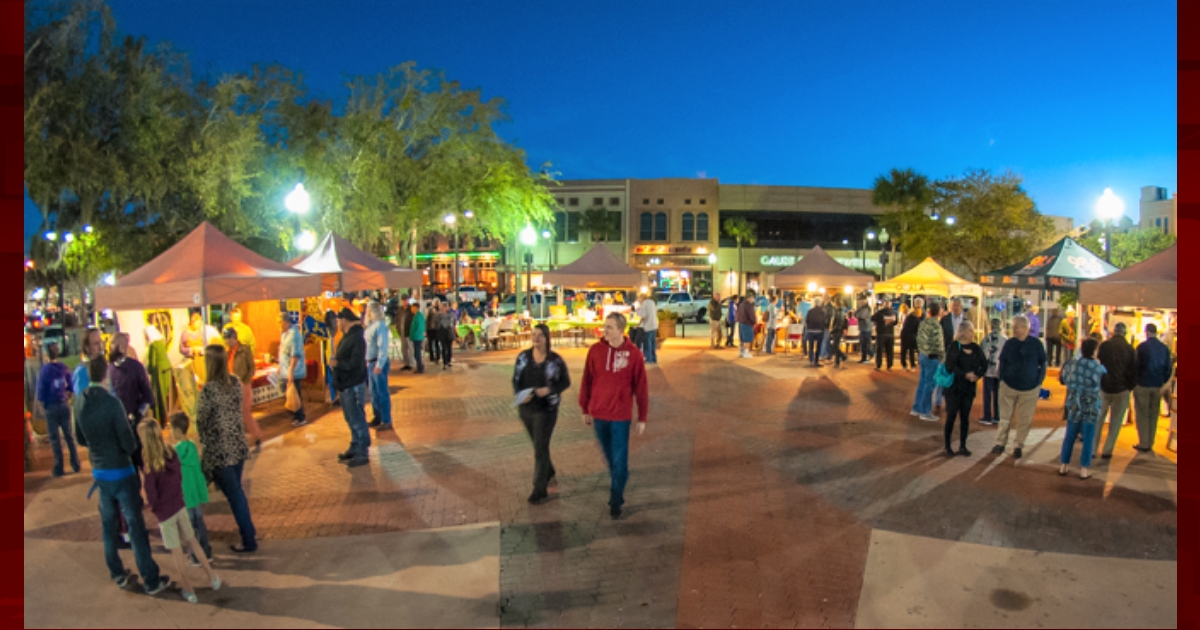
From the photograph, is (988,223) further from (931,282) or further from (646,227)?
(646,227)

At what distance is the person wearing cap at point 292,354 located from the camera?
10.1 meters

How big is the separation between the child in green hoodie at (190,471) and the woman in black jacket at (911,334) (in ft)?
44.3

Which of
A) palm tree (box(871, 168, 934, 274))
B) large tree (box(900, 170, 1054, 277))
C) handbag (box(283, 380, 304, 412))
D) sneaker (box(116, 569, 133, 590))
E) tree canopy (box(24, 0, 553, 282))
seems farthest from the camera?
palm tree (box(871, 168, 934, 274))

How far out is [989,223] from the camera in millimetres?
29844

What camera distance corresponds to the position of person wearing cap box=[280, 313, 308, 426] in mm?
10055

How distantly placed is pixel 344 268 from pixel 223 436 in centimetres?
921

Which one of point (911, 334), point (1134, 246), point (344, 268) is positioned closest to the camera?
point (344, 268)

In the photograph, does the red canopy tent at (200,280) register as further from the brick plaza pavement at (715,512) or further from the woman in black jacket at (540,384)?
the woman in black jacket at (540,384)

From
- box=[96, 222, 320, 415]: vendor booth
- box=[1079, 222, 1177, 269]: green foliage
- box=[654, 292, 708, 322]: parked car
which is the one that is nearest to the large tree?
box=[1079, 222, 1177, 269]: green foliage

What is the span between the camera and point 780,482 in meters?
7.44

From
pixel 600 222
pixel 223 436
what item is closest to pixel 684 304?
pixel 600 222

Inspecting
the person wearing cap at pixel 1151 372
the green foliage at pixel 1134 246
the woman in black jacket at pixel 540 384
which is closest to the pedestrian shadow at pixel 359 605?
the woman in black jacket at pixel 540 384

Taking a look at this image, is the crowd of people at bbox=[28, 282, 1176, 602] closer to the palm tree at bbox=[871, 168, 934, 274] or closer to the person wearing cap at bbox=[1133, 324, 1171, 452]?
the person wearing cap at bbox=[1133, 324, 1171, 452]

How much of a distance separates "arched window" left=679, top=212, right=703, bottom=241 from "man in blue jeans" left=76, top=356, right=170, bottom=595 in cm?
5095
